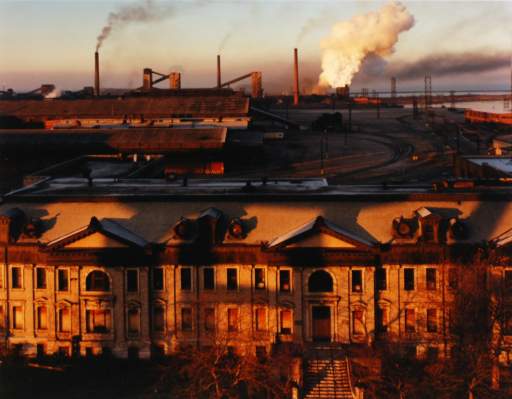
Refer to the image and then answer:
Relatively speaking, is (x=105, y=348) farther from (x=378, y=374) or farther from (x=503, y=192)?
(x=503, y=192)

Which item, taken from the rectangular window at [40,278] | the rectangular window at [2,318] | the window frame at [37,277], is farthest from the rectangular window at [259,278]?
the rectangular window at [2,318]

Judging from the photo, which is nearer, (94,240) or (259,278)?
(94,240)

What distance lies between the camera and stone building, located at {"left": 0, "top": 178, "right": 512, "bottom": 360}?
38.3 meters

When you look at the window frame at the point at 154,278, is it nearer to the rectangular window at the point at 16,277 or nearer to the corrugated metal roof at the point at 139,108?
the rectangular window at the point at 16,277

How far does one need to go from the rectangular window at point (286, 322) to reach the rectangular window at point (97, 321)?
923 centimetres

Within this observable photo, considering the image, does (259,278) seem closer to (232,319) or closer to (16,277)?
(232,319)

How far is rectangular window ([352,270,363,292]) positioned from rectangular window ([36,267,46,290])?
1648 centimetres

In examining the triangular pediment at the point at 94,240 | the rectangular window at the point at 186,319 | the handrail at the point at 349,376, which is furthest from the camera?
the rectangular window at the point at 186,319

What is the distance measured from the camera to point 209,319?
39.2 metres

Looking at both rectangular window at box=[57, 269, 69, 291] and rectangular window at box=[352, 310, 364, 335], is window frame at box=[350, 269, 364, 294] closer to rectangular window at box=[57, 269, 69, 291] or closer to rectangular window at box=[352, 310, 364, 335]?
rectangular window at box=[352, 310, 364, 335]

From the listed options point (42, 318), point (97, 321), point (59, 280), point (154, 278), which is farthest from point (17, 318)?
point (154, 278)

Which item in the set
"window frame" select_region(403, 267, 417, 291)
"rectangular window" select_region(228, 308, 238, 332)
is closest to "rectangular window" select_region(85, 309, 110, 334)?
"rectangular window" select_region(228, 308, 238, 332)

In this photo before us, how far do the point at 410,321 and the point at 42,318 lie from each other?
776 inches

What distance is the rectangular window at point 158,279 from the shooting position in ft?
129
